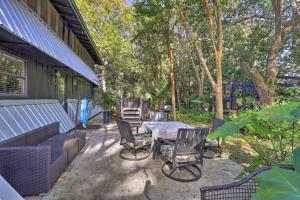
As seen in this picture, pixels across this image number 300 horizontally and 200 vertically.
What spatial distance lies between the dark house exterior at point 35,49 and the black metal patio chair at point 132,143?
249 centimetres

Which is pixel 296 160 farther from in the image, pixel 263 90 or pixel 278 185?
pixel 263 90

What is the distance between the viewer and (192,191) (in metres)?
3.68

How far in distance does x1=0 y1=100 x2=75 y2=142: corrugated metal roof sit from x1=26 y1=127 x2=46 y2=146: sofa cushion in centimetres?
28

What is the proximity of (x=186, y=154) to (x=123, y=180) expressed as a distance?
1.28 metres

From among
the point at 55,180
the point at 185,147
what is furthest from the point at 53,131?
the point at 185,147

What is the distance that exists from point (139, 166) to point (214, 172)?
159 centimetres

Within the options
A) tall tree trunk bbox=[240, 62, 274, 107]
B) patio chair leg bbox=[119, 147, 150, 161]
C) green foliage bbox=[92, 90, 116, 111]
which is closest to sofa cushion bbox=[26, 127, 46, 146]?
patio chair leg bbox=[119, 147, 150, 161]

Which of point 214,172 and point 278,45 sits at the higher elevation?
point 278,45

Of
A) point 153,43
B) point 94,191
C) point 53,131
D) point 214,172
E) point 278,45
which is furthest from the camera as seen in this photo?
point 153,43

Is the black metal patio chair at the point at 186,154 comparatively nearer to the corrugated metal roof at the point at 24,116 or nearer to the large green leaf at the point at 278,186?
the large green leaf at the point at 278,186

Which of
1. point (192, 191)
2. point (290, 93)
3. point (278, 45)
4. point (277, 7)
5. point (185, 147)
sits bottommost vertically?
point (192, 191)

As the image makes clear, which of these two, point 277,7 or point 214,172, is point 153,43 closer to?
point 277,7

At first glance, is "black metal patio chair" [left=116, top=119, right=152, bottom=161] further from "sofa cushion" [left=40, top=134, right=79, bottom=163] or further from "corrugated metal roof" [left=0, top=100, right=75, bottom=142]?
"corrugated metal roof" [left=0, top=100, right=75, bottom=142]

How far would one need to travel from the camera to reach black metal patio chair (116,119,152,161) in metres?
4.94
